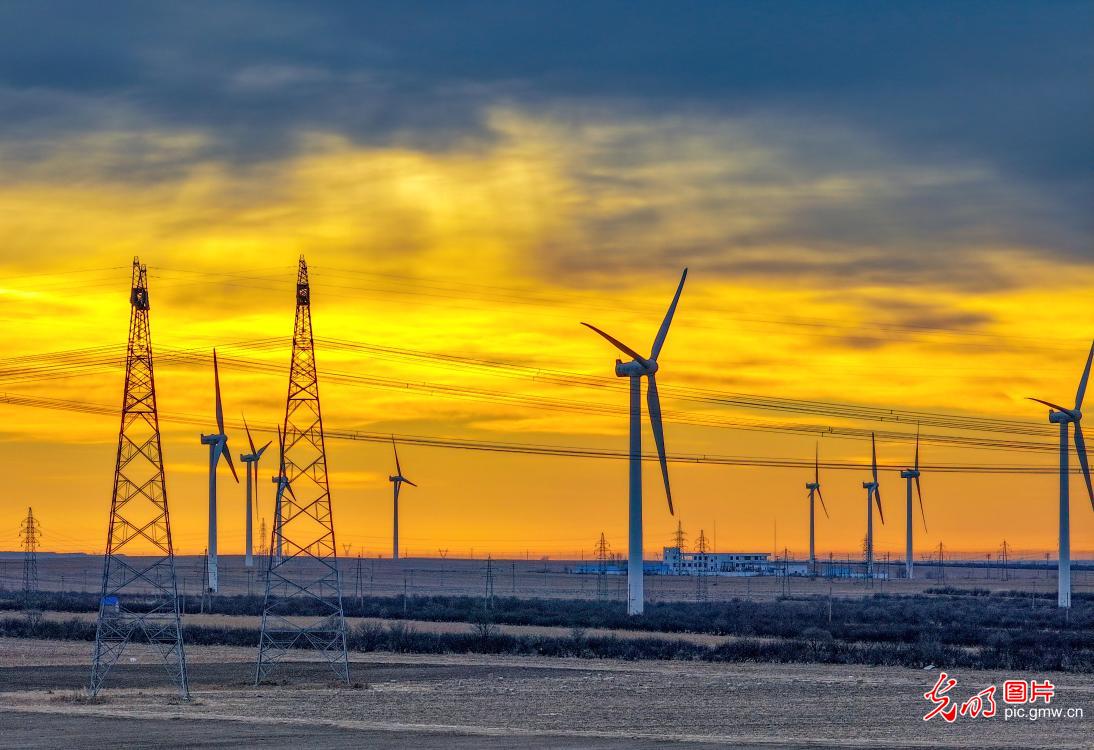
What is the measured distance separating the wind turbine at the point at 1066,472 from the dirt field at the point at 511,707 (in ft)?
259

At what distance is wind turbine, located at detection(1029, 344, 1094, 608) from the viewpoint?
14000 centimetres

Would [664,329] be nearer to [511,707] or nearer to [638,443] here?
[638,443]

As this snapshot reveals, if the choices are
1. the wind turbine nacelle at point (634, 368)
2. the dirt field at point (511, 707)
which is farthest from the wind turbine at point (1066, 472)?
the dirt field at point (511, 707)

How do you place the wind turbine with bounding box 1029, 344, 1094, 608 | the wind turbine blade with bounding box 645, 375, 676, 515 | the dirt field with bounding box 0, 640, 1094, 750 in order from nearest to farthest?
the dirt field with bounding box 0, 640, 1094, 750
the wind turbine blade with bounding box 645, 375, 676, 515
the wind turbine with bounding box 1029, 344, 1094, 608

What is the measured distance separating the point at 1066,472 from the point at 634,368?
2012 inches

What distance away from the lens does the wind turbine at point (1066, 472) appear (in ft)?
459

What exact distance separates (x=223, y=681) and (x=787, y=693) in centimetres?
2252

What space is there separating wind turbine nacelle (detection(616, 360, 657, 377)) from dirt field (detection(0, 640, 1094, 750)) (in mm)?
45514

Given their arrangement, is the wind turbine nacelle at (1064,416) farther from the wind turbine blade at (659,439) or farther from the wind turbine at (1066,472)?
the wind turbine blade at (659,439)

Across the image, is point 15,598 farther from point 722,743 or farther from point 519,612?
point 722,743

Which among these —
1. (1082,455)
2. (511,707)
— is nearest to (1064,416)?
(1082,455)

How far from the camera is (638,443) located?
11044 cm

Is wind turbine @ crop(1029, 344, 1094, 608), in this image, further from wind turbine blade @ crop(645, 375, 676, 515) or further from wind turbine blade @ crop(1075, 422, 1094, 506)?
wind turbine blade @ crop(645, 375, 676, 515)

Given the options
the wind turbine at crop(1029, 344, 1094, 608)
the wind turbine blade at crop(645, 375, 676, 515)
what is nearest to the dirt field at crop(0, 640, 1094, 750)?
the wind turbine blade at crop(645, 375, 676, 515)
